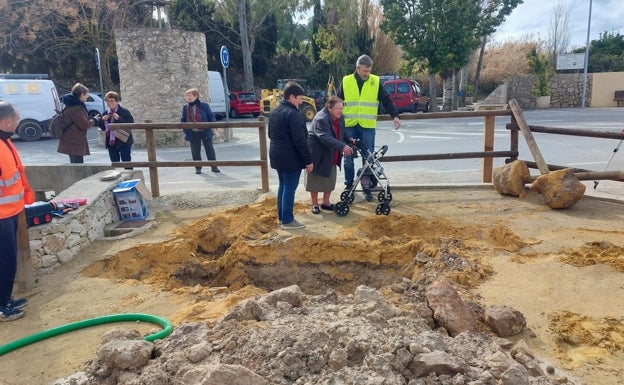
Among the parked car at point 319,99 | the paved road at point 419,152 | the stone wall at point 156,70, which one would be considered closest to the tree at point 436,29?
the parked car at point 319,99

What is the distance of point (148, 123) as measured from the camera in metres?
7.51

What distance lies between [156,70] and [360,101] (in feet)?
32.4

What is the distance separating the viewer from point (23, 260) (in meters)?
4.63

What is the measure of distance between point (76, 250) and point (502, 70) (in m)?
35.9

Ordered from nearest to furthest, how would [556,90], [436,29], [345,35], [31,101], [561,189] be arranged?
[561,189]
[31,101]
[436,29]
[556,90]
[345,35]

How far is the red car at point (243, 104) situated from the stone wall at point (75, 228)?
879 inches

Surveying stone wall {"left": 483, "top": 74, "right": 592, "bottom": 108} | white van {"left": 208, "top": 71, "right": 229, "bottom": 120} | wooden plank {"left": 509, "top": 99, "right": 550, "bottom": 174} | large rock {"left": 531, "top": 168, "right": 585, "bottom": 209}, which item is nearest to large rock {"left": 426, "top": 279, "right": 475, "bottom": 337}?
large rock {"left": 531, "top": 168, "right": 585, "bottom": 209}

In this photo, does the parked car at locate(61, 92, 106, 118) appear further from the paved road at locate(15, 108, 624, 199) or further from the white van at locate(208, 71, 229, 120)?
the white van at locate(208, 71, 229, 120)

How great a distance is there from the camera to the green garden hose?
3.51 metres

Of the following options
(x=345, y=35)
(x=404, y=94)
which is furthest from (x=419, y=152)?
(x=345, y=35)

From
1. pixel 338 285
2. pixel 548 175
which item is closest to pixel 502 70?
pixel 548 175

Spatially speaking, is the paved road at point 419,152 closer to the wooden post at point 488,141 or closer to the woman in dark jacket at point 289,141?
the wooden post at point 488,141

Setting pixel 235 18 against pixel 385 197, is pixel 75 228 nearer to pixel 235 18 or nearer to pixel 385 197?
pixel 385 197

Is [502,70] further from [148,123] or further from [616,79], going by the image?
[148,123]
